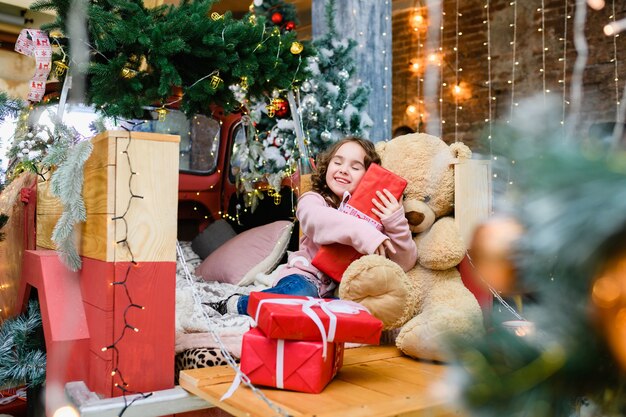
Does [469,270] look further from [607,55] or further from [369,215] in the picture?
[607,55]

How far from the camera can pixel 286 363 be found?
4.83ft

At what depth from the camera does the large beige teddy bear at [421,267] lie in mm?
1931

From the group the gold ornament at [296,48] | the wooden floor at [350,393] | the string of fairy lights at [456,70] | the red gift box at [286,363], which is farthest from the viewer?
the string of fairy lights at [456,70]

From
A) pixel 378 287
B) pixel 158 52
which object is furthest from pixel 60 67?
pixel 378 287

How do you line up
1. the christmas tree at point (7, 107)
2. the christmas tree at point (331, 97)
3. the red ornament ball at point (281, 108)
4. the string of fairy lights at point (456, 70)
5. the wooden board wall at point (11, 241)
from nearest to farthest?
the christmas tree at point (7, 107)
the wooden board wall at point (11, 241)
the christmas tree at point (331, 97)
the red ornament ball at point (281, 108)
the string of fairy lights at point (456, 70)

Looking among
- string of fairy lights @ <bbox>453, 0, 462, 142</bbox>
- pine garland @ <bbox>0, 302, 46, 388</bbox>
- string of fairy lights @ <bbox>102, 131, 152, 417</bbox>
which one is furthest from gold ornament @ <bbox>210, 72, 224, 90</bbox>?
string of fairy lights @ <bbox>453, 0, 462, 142</bbox>

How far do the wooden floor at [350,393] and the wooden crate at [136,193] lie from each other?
1.31ft

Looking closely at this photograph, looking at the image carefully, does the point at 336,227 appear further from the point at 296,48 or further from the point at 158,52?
the point at 296,48

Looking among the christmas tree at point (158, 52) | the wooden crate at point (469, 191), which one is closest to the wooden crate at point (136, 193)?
the christmas tree at point (158, 52)

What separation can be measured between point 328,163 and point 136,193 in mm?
1083

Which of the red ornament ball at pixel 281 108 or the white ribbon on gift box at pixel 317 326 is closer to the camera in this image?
the white ribbon on gift box at pixel 317 326

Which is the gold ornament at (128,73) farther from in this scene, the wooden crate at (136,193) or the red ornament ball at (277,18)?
the red ornament ball at (277,18)

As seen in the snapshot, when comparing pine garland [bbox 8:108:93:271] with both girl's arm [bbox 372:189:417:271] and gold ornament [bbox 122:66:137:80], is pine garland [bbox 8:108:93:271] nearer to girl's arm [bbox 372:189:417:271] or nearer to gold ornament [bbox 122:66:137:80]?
gold ornament [bbox 122:66:137:80]

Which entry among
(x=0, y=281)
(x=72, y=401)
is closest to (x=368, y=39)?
(x=0, y=281)
